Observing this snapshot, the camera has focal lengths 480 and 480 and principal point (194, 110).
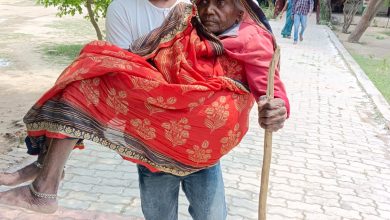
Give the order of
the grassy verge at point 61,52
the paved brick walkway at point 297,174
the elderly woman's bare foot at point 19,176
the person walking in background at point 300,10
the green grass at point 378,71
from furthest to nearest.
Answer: the person walking in background at point 300,10 → the grassy verge at point 61,52 → the green grass at point 378,71 → the paved brick walkway at point 297,174 → the elderly woman's bare foot at point 19,176

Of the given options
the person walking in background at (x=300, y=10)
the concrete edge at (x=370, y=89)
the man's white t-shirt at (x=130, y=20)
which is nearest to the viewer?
the man's white t-shirt at (x=130, y=20)

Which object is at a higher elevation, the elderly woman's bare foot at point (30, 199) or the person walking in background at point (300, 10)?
the elderly woman's bare foot at point (30, 199)

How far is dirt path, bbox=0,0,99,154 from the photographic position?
6.11 m

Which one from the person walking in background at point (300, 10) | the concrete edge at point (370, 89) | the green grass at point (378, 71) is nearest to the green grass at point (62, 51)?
the concrete edge at point (370, 89)

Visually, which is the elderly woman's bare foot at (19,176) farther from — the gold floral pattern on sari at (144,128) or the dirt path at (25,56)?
the dirt path at (25,56)

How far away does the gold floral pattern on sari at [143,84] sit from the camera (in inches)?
70.9

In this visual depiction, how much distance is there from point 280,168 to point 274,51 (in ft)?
10.5

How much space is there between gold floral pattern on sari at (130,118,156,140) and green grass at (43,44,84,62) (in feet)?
27.2

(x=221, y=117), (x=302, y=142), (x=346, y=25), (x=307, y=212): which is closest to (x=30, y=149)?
(x=221, y=117)

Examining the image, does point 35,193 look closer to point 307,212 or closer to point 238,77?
point 238,77

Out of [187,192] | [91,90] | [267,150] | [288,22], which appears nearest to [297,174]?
[187,192]

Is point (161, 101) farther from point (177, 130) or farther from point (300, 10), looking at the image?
point (300, 10)

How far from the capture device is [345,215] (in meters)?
3.99

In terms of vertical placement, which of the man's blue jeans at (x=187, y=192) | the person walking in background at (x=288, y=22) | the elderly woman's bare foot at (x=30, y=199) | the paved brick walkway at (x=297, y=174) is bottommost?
the person walking in background at (x=288, y=22)
